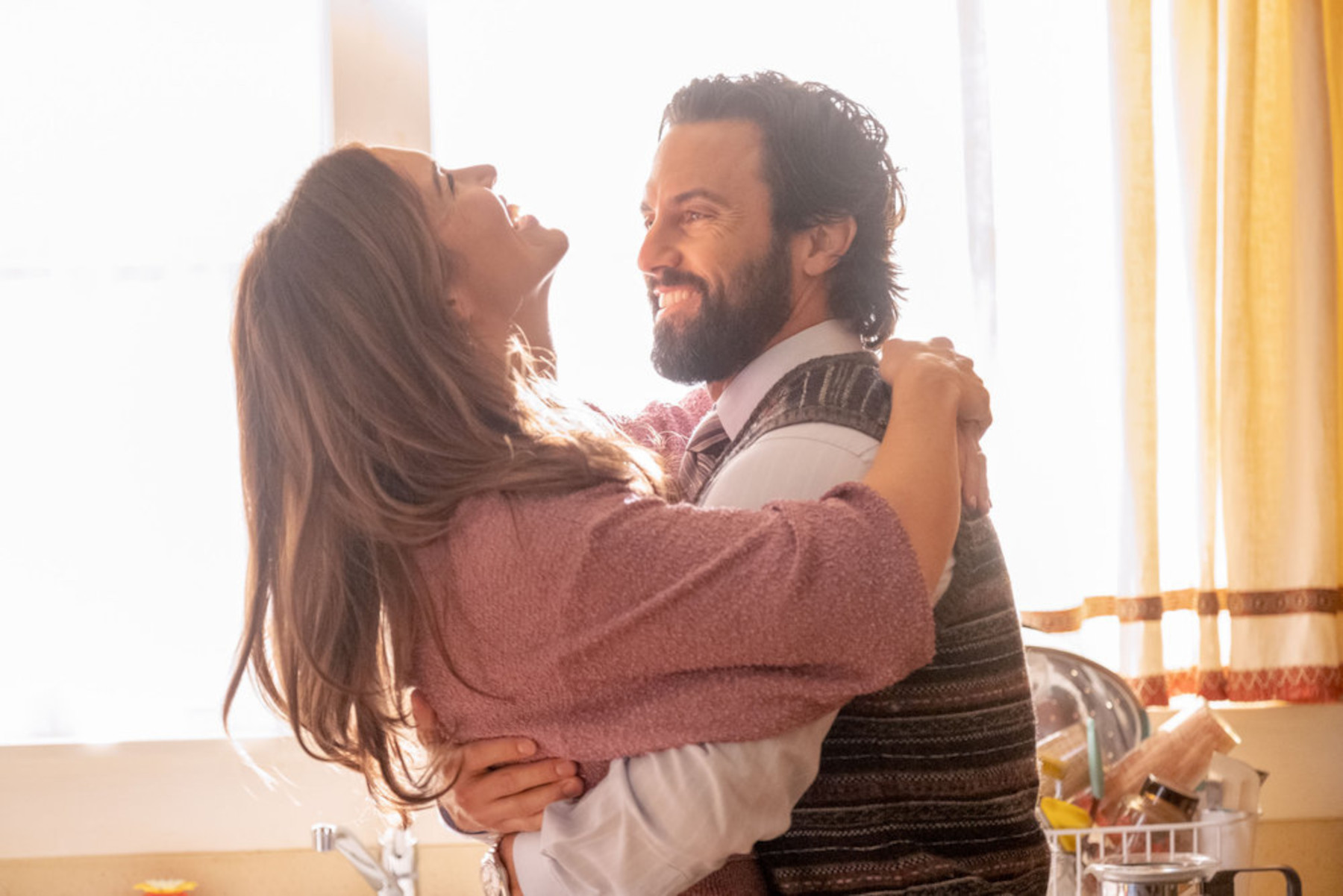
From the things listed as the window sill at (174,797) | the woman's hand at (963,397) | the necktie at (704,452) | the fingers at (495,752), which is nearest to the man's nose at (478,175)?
the necktie at (704,452)

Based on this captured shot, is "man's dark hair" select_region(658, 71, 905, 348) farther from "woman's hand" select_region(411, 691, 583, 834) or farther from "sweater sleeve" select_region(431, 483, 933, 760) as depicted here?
"woman's hand" select_region(411, 691, 583, 834)

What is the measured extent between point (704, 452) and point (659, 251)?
216 millimetres

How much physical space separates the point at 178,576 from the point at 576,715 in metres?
1.30

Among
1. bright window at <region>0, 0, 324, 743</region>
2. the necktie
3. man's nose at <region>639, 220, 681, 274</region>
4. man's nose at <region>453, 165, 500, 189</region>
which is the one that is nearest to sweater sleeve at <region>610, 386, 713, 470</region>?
the necktie

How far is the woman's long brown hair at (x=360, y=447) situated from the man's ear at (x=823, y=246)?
0.35 m

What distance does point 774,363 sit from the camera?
52.7 inches

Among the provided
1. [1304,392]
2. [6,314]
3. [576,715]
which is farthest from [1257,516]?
[6,314]

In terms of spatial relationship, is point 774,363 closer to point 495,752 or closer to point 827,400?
point 827,400

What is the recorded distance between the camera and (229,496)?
2.14 m

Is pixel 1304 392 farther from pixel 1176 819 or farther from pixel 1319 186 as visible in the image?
pixel 1176 819

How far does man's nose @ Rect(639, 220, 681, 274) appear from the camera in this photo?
1427 mm

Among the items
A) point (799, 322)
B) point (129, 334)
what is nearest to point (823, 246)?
point (799, 322)

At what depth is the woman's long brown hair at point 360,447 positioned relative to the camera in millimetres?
1025

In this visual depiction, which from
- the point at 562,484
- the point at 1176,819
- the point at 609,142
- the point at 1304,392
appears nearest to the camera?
the point at 562,484
